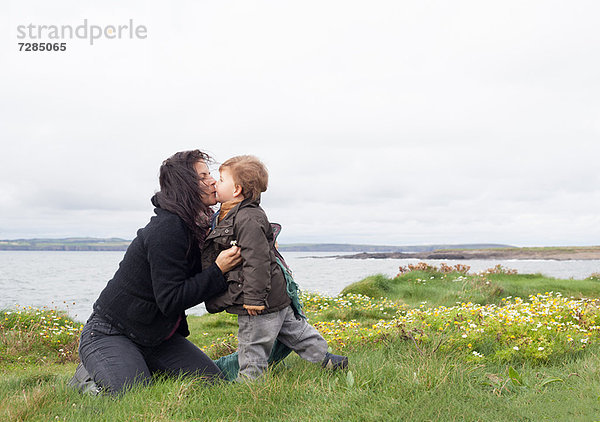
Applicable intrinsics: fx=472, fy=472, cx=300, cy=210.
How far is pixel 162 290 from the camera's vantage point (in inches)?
179

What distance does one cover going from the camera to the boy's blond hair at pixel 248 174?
4.80m

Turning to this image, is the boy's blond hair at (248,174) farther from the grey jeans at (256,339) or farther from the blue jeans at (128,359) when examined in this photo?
the blue jeans at (128,359)

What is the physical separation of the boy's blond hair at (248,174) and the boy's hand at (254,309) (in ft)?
3.66

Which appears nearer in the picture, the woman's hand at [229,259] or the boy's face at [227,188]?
the woman's hand at [229,259]

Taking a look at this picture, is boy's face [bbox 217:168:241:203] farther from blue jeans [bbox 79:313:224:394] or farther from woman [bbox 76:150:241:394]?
blue jeans [bbox 79:313:224:394]

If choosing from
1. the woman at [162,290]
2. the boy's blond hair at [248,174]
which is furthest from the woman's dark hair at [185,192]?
the boy's blond hair at [248,174]

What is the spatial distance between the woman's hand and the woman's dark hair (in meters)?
0.51

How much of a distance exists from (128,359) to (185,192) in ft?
5.76

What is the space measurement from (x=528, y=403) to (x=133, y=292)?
3893 mm

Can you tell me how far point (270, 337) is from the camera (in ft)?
15.2

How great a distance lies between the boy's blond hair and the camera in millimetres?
4797

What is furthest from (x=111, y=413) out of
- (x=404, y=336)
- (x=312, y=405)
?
(x=404, y=336)

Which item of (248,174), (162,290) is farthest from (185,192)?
(162,290)

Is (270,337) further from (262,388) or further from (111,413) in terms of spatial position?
(111,413)
